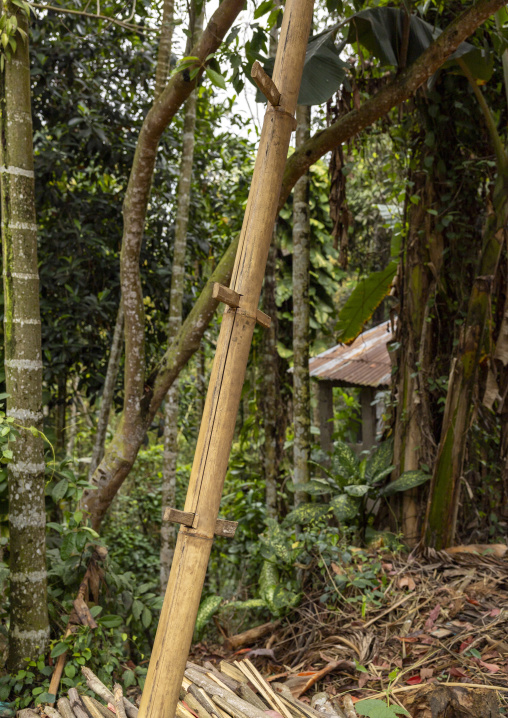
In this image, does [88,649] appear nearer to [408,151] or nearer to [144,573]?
[144,573]

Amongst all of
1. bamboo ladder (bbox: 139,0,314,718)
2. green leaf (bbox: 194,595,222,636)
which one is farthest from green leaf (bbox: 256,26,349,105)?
green leaf (bbox: 194,595,222,636)

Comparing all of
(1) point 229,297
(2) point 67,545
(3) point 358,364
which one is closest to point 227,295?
(1) point 229,297

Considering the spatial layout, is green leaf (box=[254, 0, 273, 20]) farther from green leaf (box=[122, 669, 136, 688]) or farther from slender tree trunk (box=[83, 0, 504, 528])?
green leaf (box=[122, 669, 136, 688])

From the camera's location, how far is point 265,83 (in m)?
1.75

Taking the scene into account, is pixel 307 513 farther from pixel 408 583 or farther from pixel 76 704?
pixel 76 704

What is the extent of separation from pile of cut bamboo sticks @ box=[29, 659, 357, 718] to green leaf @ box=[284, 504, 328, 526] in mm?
1715

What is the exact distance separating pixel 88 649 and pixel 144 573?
374 centimetres

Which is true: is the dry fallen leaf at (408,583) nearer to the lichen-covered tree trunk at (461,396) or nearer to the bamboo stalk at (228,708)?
the lichen-covered tree trunk at (461,396)

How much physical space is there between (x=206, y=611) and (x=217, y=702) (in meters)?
2.16

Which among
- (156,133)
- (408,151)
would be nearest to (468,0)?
(408,151)

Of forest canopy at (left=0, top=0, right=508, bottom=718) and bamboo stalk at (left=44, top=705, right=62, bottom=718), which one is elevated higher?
forest canopy at (left=0, top=0, right=508, bottom=718)

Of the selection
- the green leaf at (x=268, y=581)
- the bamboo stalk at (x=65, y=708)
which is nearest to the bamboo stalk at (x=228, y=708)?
the bamboo stalk at (x=65, y=708)

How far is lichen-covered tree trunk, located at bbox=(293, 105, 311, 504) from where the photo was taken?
454 centimetres

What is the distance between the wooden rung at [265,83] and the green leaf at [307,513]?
318 centimetres
